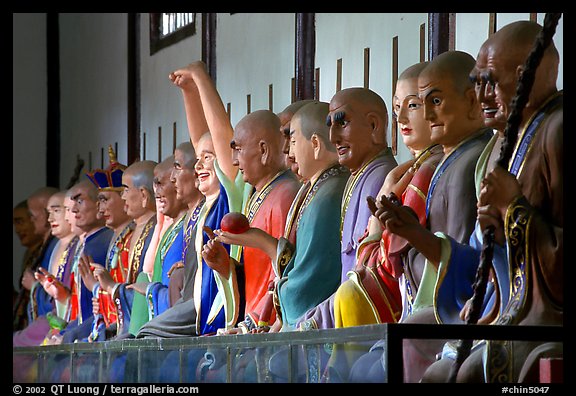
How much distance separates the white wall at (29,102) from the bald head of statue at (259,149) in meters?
6.66

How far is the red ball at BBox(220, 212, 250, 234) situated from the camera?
588 cm

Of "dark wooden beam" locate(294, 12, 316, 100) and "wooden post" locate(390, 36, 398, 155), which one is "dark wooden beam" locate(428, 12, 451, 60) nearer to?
"wooden post" locate(390, 36, 398, 155)

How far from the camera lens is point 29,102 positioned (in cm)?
1295

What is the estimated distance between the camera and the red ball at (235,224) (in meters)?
5.88

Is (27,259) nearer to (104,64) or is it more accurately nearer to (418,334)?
(104,64)

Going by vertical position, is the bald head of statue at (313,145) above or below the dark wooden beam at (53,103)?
below

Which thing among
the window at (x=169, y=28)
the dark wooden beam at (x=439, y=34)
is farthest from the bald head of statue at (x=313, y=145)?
the window at (x=169, y=28)

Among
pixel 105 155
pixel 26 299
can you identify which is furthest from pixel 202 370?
pixel 105 155

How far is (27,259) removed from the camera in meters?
10.4

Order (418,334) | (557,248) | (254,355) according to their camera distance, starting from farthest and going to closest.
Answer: (254,355), (557,248), (418,334)

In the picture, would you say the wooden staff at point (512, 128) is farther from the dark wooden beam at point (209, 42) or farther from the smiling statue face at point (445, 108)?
the dark wooden beam at point (209, 42)

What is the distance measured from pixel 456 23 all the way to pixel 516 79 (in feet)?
5.36

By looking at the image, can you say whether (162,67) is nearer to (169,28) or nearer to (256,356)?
(169,28)

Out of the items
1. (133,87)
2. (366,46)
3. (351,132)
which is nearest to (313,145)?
(351,132)
